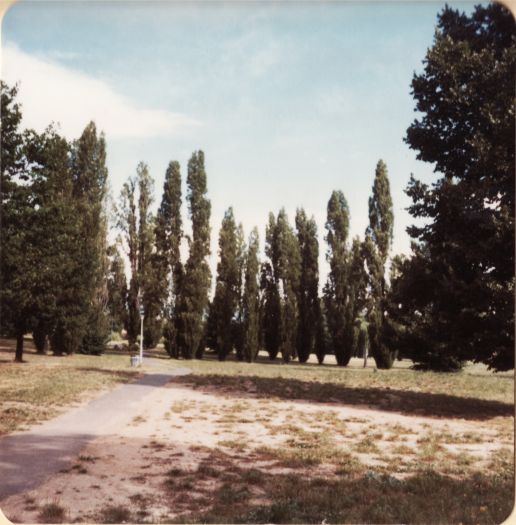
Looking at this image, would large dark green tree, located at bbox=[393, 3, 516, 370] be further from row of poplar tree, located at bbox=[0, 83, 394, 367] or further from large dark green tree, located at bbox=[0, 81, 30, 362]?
row of poplar tree, located at bbox=[0, 83, 394, 367]

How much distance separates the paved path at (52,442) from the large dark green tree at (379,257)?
3143 cm

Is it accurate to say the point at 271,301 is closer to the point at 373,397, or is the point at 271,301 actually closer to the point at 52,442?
the point at 373,397

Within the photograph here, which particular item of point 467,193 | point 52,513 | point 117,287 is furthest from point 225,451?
point 117,287

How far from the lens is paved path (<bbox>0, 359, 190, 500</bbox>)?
6984 mm

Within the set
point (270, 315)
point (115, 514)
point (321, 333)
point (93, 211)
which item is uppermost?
point (93, 211)

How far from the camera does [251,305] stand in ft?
157

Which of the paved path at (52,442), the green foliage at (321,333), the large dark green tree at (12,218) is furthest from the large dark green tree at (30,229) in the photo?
the green foliage at (321,333)

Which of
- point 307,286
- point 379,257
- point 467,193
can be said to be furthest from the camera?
point 307,286

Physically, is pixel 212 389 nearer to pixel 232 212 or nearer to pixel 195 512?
pixel 195 512

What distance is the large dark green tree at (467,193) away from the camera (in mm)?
12891

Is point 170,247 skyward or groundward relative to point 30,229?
skyward

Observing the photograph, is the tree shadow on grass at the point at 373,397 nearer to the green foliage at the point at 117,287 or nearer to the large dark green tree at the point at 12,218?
the large dark green tree at the point at 12,218

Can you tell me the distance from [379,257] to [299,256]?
9322 mm

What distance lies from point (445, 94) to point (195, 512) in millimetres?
13306
